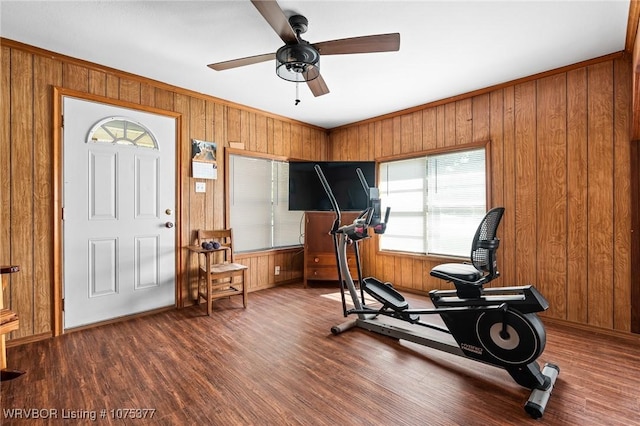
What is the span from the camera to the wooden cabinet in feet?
15.0

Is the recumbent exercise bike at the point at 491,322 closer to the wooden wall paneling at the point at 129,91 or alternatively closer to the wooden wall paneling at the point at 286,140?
the wooden wall paneling at the point at 286,140

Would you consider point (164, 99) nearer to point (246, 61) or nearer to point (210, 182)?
point (210, 182)

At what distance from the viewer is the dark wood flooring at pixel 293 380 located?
1733mm

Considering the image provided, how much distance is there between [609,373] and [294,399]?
223cm

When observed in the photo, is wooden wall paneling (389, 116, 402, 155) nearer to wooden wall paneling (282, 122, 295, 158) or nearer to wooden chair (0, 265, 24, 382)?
wooden wall paneling (282, 122, 295, 158)

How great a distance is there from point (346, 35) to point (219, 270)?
8.73 feet

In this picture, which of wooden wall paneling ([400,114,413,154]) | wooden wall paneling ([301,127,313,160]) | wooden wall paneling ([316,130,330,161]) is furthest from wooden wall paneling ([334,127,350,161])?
wooden wall paneling ([400,114,413,154])

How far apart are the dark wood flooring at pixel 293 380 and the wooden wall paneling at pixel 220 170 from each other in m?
1.43

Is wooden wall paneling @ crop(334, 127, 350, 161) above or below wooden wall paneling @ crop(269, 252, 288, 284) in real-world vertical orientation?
above

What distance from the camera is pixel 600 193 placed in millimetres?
2854

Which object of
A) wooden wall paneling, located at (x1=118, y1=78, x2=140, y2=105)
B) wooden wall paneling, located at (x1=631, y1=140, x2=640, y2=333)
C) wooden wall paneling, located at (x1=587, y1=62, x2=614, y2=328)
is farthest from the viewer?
wooden wall paneling, located at (x1=118, y1=78, x2=140, y2=105)

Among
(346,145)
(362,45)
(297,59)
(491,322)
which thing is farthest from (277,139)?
(491,322)

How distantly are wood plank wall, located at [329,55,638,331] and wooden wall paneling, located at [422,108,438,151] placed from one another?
19 cm

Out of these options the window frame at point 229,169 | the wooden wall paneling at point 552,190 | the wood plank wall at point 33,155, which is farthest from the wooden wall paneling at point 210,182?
the wooden wall paneling at point 552,190
